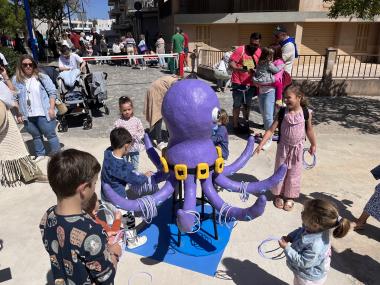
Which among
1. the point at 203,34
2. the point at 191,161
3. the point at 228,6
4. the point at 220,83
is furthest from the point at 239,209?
the point at 228,6

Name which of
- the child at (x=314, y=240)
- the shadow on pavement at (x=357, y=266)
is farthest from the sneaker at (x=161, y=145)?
the child at (x=314, y=240)

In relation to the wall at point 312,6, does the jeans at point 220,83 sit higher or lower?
lower

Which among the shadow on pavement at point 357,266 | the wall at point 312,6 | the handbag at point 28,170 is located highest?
the wall at point 312,6

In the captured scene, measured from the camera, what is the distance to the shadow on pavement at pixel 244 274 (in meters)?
3.34

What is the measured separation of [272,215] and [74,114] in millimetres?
5364

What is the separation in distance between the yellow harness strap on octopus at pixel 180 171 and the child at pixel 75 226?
4.01ft

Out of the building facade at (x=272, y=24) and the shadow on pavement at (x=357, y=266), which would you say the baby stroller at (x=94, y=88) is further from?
the building facade at (x=272, y=24)

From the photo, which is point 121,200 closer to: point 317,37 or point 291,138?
point 291,138

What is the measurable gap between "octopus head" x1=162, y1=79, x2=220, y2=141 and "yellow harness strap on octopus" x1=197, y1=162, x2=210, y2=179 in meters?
0.26

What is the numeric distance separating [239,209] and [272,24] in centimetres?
1831

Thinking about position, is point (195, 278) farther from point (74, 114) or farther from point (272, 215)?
point (74, 114)

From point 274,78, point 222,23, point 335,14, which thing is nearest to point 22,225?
point 274,78

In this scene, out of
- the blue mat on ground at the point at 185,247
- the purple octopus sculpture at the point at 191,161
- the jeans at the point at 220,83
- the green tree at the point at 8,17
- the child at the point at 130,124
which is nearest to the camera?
the purple octopus sculpture at the point at 191,161

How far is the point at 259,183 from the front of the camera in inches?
129
